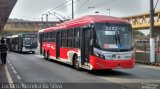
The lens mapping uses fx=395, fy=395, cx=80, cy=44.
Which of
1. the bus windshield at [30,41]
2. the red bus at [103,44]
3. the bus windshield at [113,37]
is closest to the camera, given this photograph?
the red bus at [103,44]

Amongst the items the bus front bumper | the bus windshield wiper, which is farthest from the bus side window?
the bus windshield wiper

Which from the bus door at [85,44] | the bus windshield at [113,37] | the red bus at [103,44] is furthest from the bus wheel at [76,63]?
the bus windshield at [113,37]

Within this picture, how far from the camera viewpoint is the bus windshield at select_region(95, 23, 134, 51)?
19875mm

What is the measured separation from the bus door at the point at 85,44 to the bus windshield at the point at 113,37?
0.93m

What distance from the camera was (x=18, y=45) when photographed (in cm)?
5409

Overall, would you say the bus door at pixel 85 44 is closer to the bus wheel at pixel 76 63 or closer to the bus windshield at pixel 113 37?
the bus windshield at pixel 113 37

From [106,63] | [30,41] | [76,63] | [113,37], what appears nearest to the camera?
[106,63]

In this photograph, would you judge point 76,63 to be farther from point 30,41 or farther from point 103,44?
point 30,41

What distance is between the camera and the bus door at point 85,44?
69.0ft

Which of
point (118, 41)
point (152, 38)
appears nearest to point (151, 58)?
point (152, 38)

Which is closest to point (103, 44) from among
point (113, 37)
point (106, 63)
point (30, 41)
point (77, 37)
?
point (113, 37)

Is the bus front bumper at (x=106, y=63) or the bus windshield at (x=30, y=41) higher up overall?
the bus windshield at (x=30, y=41)

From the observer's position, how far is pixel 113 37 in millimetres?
20125

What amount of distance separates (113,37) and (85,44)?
202cm
